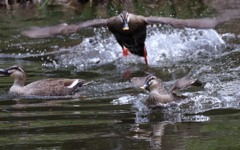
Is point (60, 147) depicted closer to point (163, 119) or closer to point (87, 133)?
point (87, 133)

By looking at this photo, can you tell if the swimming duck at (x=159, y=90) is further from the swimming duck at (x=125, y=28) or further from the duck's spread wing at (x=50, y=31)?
the duck's spread wing at (x=50, y=31)

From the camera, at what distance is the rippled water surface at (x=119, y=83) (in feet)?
13.8

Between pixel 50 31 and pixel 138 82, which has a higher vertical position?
pixel 50 31

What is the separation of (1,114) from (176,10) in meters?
9.38

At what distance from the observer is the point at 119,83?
7438 millimetres

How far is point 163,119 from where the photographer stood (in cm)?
514

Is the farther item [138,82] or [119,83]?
[119,83]

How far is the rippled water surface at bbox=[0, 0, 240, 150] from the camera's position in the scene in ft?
13.8

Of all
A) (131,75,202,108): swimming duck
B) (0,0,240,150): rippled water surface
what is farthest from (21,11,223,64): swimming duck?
(131,75,202,108): swimming duck

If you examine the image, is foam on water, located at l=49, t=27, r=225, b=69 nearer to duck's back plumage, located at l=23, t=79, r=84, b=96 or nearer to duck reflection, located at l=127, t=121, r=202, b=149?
duck's back plumage, located at l=23, t=79, r=84, b=96

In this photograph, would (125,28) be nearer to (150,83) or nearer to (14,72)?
(14,72)

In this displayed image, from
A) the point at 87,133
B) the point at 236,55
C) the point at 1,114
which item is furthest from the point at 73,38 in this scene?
the point at 87,133

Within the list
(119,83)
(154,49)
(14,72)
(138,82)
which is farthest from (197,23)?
(14,72)

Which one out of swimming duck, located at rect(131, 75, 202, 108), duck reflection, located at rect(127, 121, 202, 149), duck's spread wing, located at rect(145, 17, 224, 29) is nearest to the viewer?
duck reflection, located at rect(127, 121, 202, 149)
